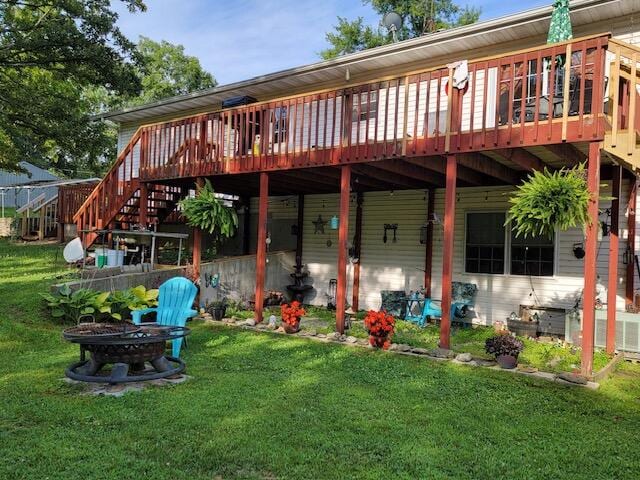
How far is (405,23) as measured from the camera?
26016 millimetres

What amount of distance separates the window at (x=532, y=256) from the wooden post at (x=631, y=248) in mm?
1249

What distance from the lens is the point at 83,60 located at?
52.0 feet

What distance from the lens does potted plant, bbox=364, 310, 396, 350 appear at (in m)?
6.98

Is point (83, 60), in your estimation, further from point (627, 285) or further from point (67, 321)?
point (627, 285)

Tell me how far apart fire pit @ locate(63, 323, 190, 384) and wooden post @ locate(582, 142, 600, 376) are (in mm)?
4550

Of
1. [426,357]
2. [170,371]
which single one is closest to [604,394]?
[426,357]

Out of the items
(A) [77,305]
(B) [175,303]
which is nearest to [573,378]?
(B) [175,303]

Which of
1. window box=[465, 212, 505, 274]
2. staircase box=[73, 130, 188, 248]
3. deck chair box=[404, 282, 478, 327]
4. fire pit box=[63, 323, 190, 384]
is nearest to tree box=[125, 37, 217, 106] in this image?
staircase box=[73, 130, 188, 248]

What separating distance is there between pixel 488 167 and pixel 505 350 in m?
3.07

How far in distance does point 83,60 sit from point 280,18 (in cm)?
1079

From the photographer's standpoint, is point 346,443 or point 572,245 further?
point 572,245

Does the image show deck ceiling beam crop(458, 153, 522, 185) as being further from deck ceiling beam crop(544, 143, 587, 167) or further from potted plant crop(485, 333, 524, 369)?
potted plant crop(485, 333, 524, 369)

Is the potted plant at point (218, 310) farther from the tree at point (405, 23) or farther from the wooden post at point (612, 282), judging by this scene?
the tree at point (405, 23)

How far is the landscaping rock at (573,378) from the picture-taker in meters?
5.43
